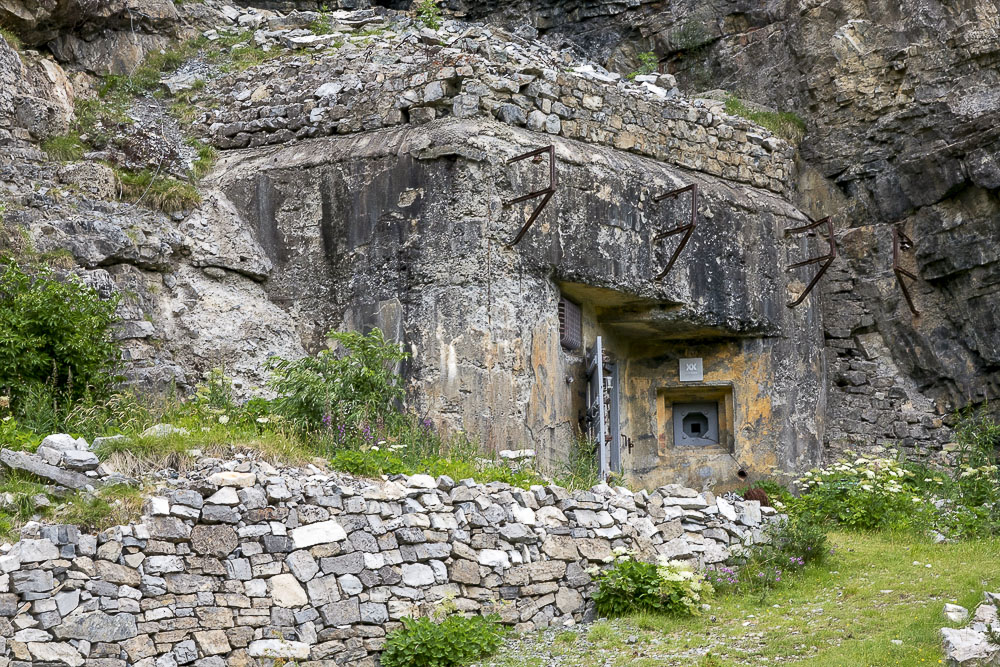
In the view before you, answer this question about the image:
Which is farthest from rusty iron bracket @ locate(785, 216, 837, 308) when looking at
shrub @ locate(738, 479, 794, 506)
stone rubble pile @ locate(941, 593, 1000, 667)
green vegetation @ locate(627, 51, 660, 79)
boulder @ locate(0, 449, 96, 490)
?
boulder @ locate(0, 449, 96, 490)

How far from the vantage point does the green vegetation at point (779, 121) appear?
14.4 meters

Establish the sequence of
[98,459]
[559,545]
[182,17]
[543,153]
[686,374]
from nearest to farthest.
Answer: [98,459] < [559,545] < [543,153] < [686,374] < [182,17]

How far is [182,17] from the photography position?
46.8 feet

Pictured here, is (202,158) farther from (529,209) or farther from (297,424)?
(297,424)

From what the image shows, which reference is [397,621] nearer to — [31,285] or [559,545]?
[559,545]

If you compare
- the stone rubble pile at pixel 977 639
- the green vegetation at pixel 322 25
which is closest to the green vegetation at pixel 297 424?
the stone rubble pile at pixel 977 639

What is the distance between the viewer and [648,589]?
862 centimetres

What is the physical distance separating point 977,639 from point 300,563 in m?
4.17

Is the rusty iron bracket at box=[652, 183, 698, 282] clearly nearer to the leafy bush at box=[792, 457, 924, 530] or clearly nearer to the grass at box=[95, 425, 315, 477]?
the leafy bush at box=[792, 457, 924, 530]

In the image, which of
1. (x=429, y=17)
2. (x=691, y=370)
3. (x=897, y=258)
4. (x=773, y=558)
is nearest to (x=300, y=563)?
(x=773, y=558)

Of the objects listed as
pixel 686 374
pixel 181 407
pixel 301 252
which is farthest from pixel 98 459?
pixel 686 374

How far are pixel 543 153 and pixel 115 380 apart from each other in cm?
433

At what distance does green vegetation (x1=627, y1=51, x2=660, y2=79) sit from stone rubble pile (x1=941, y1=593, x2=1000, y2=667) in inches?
383

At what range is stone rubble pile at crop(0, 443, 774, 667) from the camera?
271 inches
